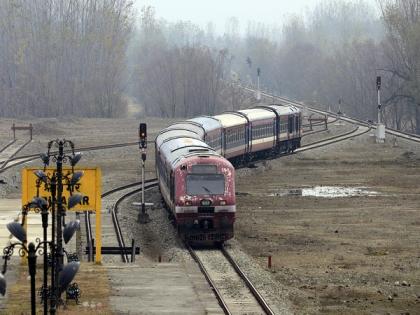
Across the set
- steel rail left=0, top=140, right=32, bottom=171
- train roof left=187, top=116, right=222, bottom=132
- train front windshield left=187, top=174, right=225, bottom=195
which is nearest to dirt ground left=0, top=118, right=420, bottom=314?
steel rail left=0, top=140, right=32, bottom=171

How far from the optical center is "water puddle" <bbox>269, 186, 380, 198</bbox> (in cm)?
5159

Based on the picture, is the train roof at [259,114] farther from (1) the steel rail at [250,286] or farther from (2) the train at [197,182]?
(1) the steel rail at [250,286]

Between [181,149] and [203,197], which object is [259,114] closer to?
[181,149]

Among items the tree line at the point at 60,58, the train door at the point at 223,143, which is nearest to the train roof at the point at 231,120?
the train door at the point at 223,143

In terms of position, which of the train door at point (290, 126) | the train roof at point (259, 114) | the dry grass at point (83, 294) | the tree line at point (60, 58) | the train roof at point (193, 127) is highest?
the tree line at point (60, 58)

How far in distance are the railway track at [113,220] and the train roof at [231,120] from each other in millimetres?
5182

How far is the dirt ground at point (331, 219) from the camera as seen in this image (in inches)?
1105

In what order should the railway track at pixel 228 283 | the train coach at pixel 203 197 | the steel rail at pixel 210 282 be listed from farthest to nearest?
the train coach at pixel 203 197 < the railway track at pixel 228 283 < the steel rail at pixel 210 282

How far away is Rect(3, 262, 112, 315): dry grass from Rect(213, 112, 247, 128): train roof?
85.0 feet

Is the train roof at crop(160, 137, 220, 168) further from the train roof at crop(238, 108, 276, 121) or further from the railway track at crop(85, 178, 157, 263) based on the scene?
Answer: the train roof at crop(238, 108, 276, 121)

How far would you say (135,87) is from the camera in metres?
175

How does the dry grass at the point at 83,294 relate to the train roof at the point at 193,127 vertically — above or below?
Result: below

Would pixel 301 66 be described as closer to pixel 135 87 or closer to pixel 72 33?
pixel 135 87

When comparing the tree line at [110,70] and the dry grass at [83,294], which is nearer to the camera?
the dry grass at [83,294]
